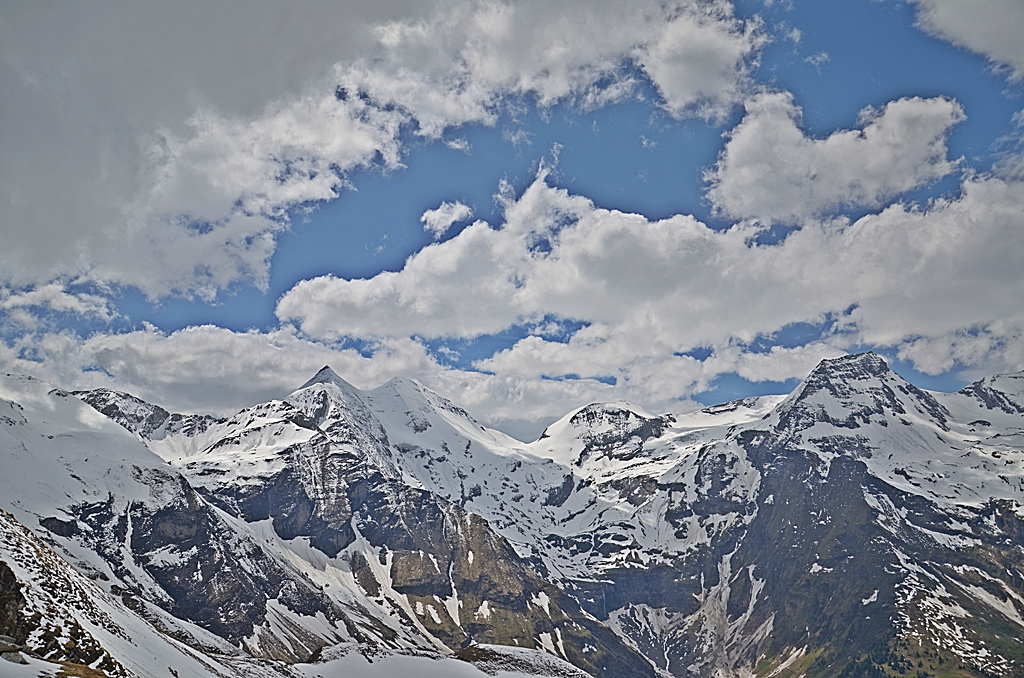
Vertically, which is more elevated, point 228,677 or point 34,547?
point 34,547

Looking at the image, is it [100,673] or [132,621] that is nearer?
[100,673]

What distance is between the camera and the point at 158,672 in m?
41.9

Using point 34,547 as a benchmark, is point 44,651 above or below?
below

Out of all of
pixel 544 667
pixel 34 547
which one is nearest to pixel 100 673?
pixel 34 547

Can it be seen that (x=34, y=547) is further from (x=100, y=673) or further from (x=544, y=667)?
(x=544, y=667)

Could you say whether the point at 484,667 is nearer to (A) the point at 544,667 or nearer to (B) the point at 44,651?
(A) the point at 544,667

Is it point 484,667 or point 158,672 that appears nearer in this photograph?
point 158,672

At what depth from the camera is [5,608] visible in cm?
3566

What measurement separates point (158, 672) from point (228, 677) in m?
8.56

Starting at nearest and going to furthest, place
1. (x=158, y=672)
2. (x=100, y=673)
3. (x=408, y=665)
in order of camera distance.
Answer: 1. (x=100, y=673)
2. (x=158, y=672)
3. (x=408, y=665)

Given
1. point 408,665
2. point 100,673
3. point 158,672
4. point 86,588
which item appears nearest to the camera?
point 100,673

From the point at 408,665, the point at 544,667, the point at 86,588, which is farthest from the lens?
the point at 544,667

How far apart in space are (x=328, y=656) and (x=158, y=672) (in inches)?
1102

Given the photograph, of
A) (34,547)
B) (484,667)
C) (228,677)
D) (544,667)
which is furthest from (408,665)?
(34,547)
